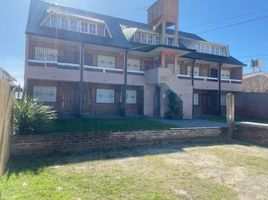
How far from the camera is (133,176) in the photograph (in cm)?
583

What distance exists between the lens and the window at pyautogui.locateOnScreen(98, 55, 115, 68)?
65.3ft

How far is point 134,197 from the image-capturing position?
4621 mm

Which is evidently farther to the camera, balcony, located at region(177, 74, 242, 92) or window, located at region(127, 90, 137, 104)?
balcony, located at region(177, 74, 242, 92)

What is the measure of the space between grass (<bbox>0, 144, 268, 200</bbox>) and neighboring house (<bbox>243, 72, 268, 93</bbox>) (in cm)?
2948

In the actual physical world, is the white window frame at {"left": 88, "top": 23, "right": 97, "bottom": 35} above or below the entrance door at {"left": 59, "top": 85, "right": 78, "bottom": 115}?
above

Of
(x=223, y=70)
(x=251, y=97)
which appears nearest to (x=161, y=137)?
(x=251, y=97)

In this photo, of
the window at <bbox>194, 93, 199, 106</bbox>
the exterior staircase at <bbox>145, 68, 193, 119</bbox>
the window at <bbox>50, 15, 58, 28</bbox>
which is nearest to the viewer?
the window at <bbox>50, 15, 58, 28</bbox>

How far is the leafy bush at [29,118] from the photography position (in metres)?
7.56

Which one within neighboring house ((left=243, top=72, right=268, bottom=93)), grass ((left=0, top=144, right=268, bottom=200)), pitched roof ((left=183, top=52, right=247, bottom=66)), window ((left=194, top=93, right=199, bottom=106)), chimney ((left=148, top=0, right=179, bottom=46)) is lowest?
grass ((left=0, top=144, right=268, bottom=200))

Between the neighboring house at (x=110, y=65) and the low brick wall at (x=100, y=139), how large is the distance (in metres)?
7.93

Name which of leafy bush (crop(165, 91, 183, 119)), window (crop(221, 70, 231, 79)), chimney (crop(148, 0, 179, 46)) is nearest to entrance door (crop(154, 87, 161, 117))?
leafy bush (crop(165, 91, 183, 119))

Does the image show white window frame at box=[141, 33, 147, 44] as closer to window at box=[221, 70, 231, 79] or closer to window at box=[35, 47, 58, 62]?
window at box=[35, 47, 58, 62]

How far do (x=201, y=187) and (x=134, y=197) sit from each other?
68.5 inches

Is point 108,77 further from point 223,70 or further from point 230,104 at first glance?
point 223,70
